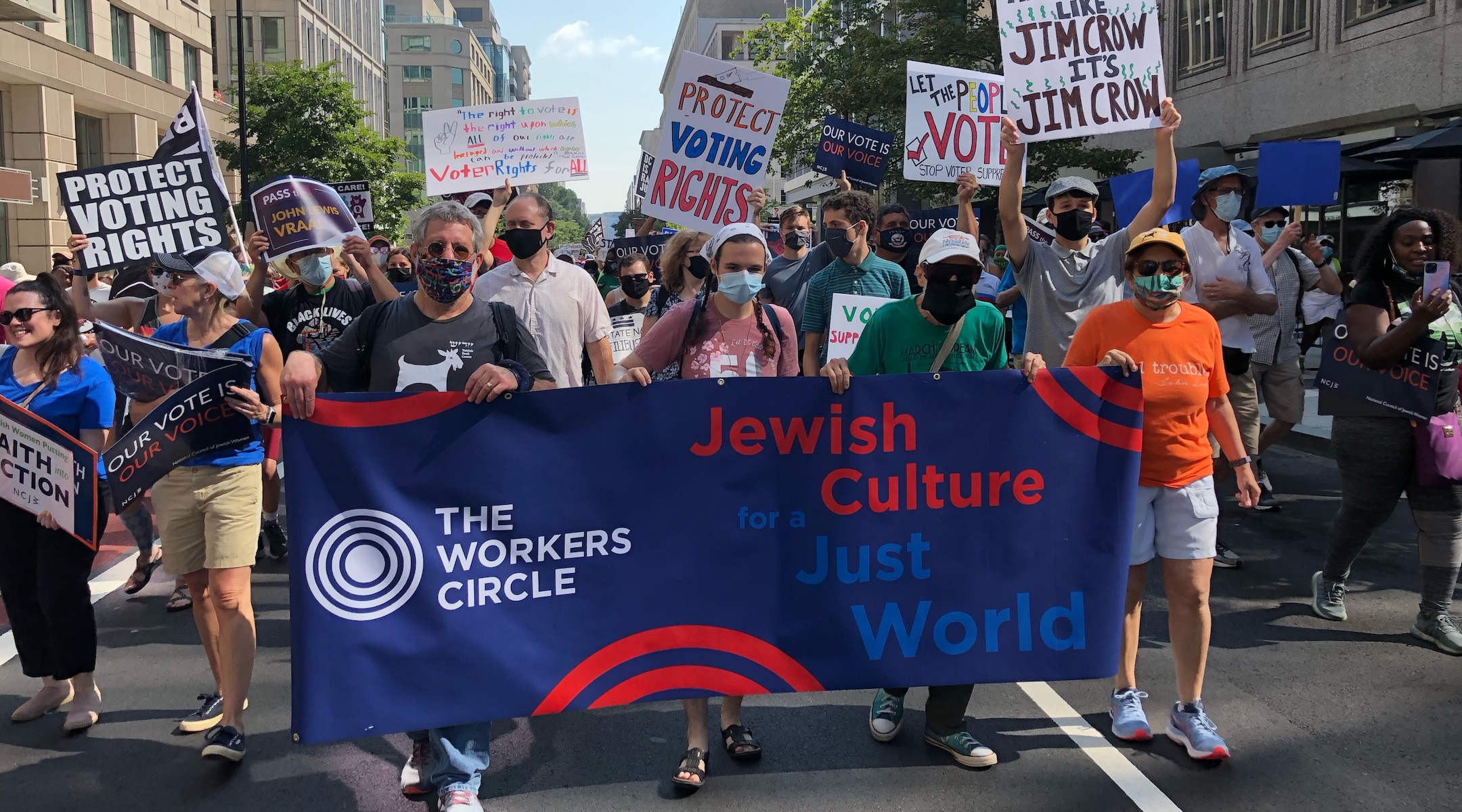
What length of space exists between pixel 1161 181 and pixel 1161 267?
1100mm

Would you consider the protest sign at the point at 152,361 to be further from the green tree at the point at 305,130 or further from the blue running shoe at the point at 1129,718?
the green tree at the point at 305,130

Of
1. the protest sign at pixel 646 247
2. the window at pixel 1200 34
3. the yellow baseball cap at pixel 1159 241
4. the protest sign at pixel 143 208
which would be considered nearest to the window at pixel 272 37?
the window at pixel 1200 34

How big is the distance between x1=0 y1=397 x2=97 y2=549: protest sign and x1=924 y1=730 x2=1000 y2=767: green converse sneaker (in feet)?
10.8

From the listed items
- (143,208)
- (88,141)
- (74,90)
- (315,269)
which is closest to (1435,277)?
(315,269)

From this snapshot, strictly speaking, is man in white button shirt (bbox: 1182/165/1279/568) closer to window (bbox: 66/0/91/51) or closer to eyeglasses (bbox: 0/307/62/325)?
eyeglasses (bbox: 0/307/62/325)

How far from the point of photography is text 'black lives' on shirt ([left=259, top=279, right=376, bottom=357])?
275 inches

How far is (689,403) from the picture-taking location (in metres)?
3.93

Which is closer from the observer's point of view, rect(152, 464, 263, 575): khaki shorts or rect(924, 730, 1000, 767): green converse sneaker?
rect(924, 730, 1000, 767): green converse sneaker

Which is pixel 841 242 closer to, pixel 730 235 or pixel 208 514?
pixel 730 235

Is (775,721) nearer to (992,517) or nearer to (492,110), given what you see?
(992,517)

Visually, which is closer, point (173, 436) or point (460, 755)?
point (460, 755)

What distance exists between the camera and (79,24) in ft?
100

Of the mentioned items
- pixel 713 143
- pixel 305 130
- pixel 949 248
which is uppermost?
pixel 305 130

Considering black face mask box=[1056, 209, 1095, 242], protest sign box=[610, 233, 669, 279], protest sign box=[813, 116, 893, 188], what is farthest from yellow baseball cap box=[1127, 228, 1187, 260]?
protest sign box=[813, 116, 893, 188]
